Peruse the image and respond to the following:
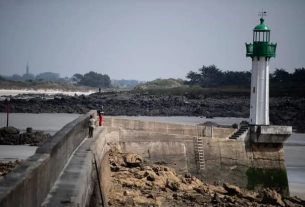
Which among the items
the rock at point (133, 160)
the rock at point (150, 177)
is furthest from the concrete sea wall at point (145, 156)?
the rock at point (150, 177)

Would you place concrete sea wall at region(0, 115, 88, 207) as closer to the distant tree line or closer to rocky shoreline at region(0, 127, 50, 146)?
rocky shoreline at region(0, 127, 50, 146)

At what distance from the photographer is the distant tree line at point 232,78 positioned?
356 feet

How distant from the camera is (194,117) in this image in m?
74.6

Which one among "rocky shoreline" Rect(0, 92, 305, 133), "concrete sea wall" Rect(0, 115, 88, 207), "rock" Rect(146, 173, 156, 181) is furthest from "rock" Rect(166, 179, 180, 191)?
"rocky shoreline" Rect(0, 92, 305, 133)

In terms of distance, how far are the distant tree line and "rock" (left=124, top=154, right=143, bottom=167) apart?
277 ft

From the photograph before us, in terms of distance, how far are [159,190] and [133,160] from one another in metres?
2.40

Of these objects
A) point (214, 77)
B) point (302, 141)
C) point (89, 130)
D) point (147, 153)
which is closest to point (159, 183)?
point (89, 130)

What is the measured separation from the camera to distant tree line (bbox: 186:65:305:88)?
10862 centimetres

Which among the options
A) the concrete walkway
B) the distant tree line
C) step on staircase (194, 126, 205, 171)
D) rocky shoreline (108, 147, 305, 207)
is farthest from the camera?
the distant tree line

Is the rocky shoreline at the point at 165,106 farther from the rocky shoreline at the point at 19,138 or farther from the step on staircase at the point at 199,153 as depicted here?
the step on staircase at the point at 199,153

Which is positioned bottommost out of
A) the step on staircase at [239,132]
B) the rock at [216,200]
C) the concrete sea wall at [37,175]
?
the rock at [216,200]

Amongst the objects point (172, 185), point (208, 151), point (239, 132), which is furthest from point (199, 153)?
point (172, 185)

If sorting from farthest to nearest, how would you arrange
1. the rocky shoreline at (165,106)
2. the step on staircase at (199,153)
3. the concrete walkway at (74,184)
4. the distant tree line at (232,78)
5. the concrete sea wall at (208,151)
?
the distant tree line at (232,78), the rocky shoreline at (165,106), the step on staircase at (199,153), the concrete sea wall at (208,151), the concrete walkway at (74,184)

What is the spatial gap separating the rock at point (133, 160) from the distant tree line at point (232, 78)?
277ft
